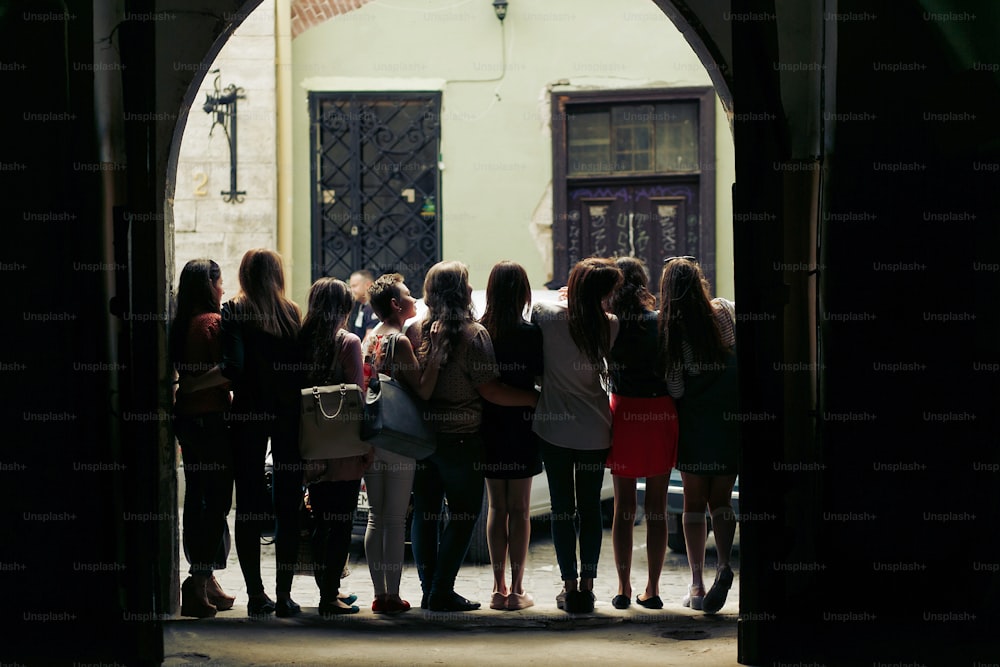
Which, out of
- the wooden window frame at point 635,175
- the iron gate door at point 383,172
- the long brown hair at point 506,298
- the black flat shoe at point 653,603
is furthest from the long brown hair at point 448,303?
the iron gate door at point 383,172

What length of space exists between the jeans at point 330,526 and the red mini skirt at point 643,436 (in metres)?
1.41

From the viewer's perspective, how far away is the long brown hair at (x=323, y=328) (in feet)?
20.5

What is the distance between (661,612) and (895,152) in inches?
106

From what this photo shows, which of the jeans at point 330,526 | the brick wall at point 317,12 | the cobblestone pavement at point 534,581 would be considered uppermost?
the brick wall at point 317,12

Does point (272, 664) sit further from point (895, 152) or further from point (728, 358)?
point (895, 152)

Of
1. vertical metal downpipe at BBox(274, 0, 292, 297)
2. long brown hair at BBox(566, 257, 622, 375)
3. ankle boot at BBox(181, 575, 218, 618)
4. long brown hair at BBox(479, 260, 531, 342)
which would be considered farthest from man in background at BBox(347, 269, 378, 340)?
ankle boot at BBox(181, 575, 218, 618)

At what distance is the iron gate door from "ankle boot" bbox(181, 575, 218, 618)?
6.78 meters

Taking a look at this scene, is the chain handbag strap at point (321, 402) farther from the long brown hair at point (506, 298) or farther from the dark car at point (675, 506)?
the dark car at point (675, 506)

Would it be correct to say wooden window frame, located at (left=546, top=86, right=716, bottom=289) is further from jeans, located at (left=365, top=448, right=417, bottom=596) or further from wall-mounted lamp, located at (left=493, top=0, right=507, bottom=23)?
jeans, located at (left=365, top=448, right=417, bottom=596)

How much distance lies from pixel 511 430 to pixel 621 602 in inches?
43.8

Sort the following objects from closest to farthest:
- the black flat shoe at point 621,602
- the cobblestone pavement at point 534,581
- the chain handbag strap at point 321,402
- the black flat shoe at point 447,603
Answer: the chain handbag strap at point 321,402 < the black flat shoe at point 447,603 < the black flat shoe at point 621,602 < the cobblestone pavement at point 534,581

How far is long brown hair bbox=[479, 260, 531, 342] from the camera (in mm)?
6449

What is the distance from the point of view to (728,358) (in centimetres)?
653

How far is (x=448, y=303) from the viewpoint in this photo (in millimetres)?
6402
